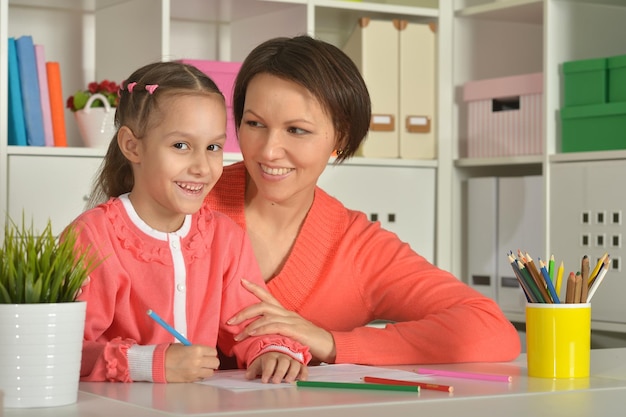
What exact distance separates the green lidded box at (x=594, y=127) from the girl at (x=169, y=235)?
5.00 feet

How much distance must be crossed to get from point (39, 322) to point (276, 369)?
0.34 metres

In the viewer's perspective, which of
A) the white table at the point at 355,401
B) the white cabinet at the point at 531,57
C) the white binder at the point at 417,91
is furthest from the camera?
the white binder at the point at 417,91

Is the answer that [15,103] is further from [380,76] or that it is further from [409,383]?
[409,383]

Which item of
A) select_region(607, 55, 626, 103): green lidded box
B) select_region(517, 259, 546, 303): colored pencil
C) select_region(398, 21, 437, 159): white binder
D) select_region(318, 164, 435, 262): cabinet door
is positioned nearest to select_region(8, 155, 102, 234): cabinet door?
select_region(318, 164, 435, 262): cabinet door

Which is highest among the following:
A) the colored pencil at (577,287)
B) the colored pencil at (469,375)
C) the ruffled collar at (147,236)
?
the ruffled collar at (147,236)

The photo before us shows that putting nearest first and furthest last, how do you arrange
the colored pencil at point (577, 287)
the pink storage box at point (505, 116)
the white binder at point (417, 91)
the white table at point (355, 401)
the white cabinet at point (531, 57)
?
the white table at point (355, 401), the colored pencil at point (577, 287), the white cabinet at point (531, 57), the pink storage box at point (505, 116), the white binder at point (417, 91)

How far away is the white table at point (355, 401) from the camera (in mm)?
1043

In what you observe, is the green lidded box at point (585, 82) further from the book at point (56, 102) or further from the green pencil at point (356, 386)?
the green pencil at point (356, 386)

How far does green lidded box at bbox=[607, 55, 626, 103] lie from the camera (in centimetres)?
283

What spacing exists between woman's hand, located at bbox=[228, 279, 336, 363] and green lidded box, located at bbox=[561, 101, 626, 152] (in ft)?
4.99

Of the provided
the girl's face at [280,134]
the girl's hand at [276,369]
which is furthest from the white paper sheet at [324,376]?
the girl's face at [280,134]

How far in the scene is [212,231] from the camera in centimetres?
159

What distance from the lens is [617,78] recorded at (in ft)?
9.35

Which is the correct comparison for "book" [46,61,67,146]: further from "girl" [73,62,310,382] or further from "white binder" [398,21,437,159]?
"girl" [73,62,310,382]
